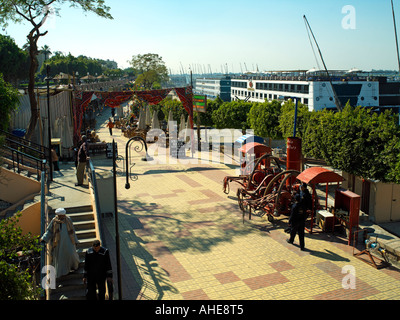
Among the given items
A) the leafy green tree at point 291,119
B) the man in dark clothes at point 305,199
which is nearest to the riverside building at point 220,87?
the leafy green tree at point 291,119

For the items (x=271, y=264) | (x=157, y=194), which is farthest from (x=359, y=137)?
(x=157, y=194)

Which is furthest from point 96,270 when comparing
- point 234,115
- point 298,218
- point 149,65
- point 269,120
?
point 149,65

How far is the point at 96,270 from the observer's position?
Answer: 779cm

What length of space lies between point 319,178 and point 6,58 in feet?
202

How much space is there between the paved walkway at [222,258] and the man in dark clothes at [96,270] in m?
1.16

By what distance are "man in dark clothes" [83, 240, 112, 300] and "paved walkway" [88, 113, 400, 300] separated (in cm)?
116

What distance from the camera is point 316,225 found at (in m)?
13.2

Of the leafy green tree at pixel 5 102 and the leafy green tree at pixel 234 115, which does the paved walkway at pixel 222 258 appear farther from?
the leafy green tree at pixel 234 115

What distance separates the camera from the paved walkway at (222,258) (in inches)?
355

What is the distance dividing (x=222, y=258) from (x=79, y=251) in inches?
152

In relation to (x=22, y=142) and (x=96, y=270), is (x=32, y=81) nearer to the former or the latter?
(x=22, y=142)

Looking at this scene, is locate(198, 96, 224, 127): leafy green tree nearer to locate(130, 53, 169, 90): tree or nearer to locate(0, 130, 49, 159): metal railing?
locate(0, 130, 49, 159): metal railing

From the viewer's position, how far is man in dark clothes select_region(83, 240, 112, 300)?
7.76 meters
